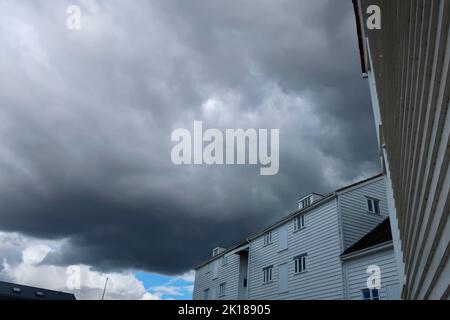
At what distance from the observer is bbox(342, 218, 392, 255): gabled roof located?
50.1 feet

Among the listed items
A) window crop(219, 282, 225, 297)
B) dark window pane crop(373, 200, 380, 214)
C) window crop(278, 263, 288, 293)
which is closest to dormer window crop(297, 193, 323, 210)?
dark window pane crop(373, 200, 380, 214)

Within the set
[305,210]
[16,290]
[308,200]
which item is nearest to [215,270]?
[308,200]

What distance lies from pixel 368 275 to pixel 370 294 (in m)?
0.82

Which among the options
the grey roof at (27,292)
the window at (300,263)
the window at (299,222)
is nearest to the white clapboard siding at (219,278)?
the window at (300,263)

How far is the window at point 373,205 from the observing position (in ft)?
63.0

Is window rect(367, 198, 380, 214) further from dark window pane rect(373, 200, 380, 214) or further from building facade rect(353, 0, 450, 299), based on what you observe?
building facade rect(353, 0, 450, 299)

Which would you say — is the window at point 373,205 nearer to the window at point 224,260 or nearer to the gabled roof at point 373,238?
the gabled roof at point 373,238

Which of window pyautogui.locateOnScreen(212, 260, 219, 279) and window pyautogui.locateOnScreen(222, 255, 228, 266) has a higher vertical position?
window pyautogui.locateOnScreen(222, 255, 228, 266)
